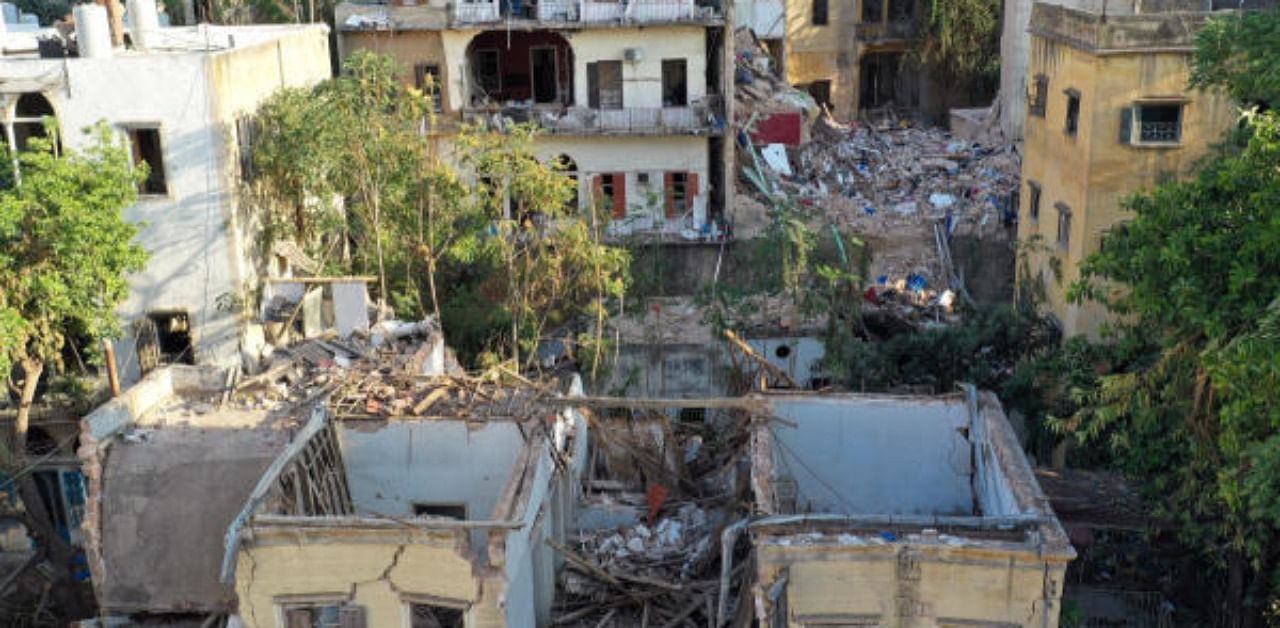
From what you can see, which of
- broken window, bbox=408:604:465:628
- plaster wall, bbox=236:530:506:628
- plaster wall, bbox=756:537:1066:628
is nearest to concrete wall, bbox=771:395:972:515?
plaster wall, bbox=756:537:1066:628

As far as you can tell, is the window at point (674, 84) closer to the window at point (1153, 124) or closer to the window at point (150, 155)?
the window at point (1153, 124)

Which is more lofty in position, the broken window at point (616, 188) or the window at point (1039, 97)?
the window at point (1039, 97)

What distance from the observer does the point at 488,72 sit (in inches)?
1348

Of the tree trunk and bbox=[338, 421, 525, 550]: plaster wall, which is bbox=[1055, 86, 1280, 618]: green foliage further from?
the tree trunk

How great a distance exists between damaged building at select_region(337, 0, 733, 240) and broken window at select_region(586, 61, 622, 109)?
29 millimetres

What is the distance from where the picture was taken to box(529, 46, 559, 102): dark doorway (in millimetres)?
34219

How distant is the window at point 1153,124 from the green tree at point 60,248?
1807cm

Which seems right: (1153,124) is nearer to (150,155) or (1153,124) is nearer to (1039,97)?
(1039,97)

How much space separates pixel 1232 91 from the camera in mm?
16547

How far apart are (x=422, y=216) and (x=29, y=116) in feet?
25.4

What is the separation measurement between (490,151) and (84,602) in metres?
11.6

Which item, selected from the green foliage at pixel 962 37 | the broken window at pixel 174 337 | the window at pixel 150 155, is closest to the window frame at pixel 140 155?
the window at pixel 150 155

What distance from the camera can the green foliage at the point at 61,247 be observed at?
17.7m

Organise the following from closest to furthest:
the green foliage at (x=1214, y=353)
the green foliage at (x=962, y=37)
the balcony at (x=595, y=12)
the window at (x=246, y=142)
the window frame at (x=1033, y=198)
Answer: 1. the green foliage at (x=1214, y=353)
2. the window at (x=246, y=142)
3. the window frame at (x=1033, y=198)
4. the balcony at (x=595, y=12)
5. the green foliage at (x=962, y=37)
